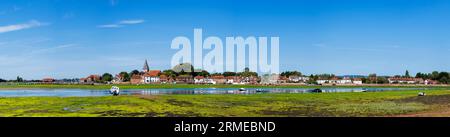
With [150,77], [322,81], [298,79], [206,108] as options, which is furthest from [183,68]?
[206,108]

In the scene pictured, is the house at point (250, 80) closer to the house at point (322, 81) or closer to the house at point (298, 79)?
the house at point (298, 79)

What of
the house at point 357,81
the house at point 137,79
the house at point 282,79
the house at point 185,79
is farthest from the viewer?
the house at point 357,81

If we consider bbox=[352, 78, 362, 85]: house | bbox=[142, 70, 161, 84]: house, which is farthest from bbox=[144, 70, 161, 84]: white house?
bbox=[352, 78, 362, 85]: house

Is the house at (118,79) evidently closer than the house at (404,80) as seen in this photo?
Yes

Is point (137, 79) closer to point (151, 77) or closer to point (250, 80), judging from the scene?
point (151, 77)

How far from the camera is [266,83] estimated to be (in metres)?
154

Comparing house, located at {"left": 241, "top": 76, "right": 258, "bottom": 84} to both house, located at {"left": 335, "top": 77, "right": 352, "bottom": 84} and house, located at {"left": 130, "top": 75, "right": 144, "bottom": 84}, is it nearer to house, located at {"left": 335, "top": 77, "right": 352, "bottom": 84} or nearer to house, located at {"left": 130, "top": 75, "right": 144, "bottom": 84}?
house, located at {"left": 130, "top": 75, "right": 144, "bottom": 84}

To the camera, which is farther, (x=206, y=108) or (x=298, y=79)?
(x=298, y=79)

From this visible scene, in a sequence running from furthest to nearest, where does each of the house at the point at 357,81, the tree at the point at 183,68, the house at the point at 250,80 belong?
the house at the point at 357,81, the house at the point at 250,80, the tree at the point at 183,68

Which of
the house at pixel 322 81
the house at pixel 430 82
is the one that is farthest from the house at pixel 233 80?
the house at pixel 430 82
